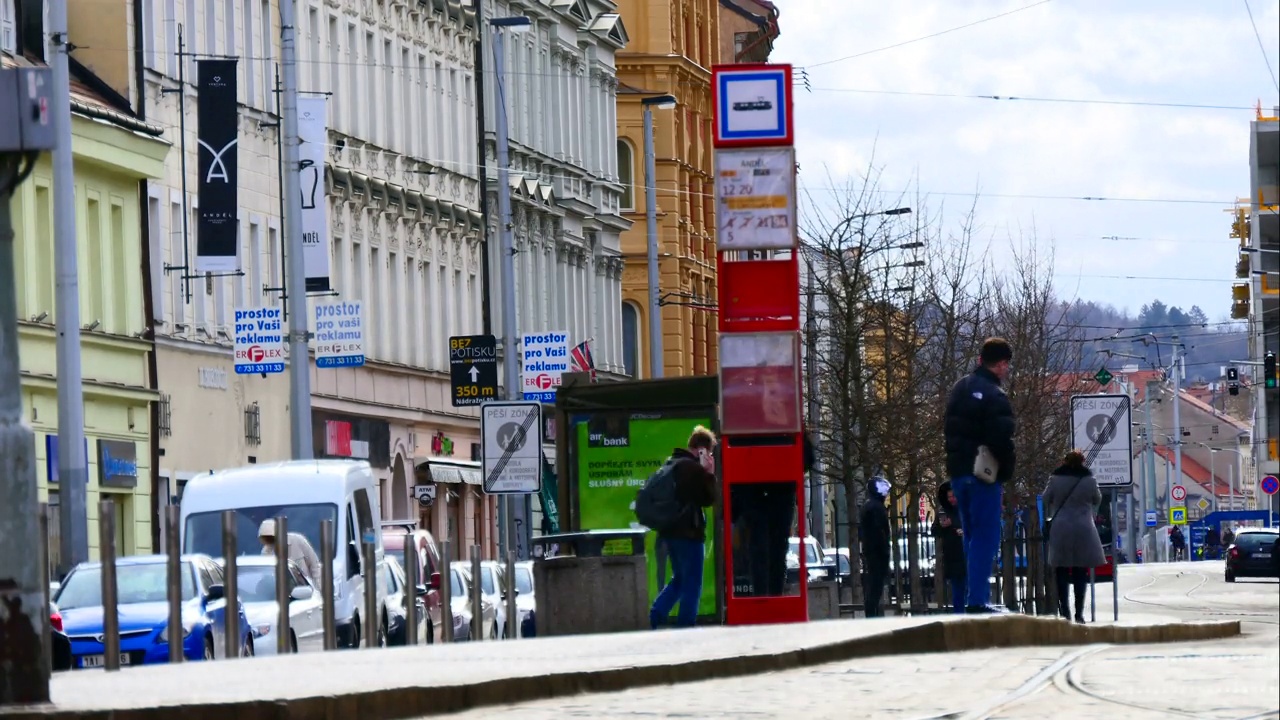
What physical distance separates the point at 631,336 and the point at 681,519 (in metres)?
63.9

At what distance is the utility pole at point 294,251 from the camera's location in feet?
131

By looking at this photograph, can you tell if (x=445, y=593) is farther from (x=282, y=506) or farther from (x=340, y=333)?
(x=340, y=333)

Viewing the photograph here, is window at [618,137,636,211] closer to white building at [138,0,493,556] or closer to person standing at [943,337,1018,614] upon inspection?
white building at [138,0,493,556]

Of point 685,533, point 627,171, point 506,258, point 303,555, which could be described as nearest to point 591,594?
point 685,533

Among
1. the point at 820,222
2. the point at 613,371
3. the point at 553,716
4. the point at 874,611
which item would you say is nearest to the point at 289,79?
the point at 874,611

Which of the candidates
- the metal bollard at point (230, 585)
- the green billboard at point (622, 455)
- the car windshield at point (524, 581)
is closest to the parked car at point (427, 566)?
the car windshield at point (524, 581)

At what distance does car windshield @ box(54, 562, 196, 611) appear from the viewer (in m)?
25.6

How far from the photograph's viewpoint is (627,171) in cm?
8700


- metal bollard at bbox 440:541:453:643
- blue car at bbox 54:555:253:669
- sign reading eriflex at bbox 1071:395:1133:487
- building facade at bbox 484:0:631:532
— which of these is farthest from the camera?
building facade at bbox 484:0:631:532

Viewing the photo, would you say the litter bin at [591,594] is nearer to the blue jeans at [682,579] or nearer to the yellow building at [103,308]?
the blue jeans at [682,579]

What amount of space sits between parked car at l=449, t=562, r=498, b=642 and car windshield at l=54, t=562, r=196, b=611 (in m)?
9.89

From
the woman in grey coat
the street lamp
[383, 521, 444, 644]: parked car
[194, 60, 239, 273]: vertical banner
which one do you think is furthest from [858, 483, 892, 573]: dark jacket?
the street lamp

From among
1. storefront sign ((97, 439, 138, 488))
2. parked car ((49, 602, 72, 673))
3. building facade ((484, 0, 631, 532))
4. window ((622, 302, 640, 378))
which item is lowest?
parked car ((49, 602, 72, 673))

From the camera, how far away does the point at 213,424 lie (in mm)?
47969
